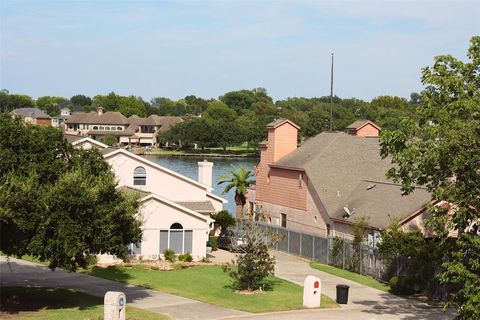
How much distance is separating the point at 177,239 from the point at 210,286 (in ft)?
29.1

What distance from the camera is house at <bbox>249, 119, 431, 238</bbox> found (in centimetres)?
4475

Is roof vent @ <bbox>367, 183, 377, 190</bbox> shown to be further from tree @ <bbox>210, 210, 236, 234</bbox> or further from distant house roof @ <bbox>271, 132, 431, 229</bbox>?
tree @ <bbox>210, 210, 236, 234</bbox>

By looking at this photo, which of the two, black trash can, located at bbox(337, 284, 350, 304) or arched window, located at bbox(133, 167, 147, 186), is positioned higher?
arched window, located at bbox(133, 167, 147, 186)

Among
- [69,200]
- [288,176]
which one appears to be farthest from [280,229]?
[69,200]

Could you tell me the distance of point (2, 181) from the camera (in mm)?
27422

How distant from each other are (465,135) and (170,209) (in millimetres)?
21813

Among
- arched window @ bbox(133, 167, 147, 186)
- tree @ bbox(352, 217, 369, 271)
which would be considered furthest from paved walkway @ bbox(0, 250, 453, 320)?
arched window @ bbox(133, 167, 147, 186)

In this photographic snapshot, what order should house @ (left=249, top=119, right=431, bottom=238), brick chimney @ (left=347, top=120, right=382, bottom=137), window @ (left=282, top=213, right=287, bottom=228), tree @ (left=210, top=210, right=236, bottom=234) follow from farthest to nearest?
brick chimney @ (left=347, top=120, right=382, bottom=137)
window @ (left=282, top=213, right=287, bottom=228)
tree @ (left=210, top=210, right=236, bottom=234)
house @ (left=249, top=119, right=431, bottom=238)

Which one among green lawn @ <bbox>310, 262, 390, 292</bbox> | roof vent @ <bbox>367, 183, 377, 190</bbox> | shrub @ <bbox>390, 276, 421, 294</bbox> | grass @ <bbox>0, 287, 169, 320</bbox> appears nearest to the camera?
grass @ <bbox>0, 287, 169, 320</bbox>

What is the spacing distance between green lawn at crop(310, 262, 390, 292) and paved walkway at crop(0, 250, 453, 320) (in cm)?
67

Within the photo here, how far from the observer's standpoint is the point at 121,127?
188 meters

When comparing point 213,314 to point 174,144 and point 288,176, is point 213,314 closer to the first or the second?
point 288,176

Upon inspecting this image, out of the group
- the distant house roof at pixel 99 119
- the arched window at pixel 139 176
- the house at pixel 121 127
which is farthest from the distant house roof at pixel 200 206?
the distant house roof at pixel 99 119

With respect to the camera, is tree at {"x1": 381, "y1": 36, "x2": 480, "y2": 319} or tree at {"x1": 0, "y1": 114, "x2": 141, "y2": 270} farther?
tree at {"x1": 0, "y1": 114, "x2": 141, "y2": 270}
